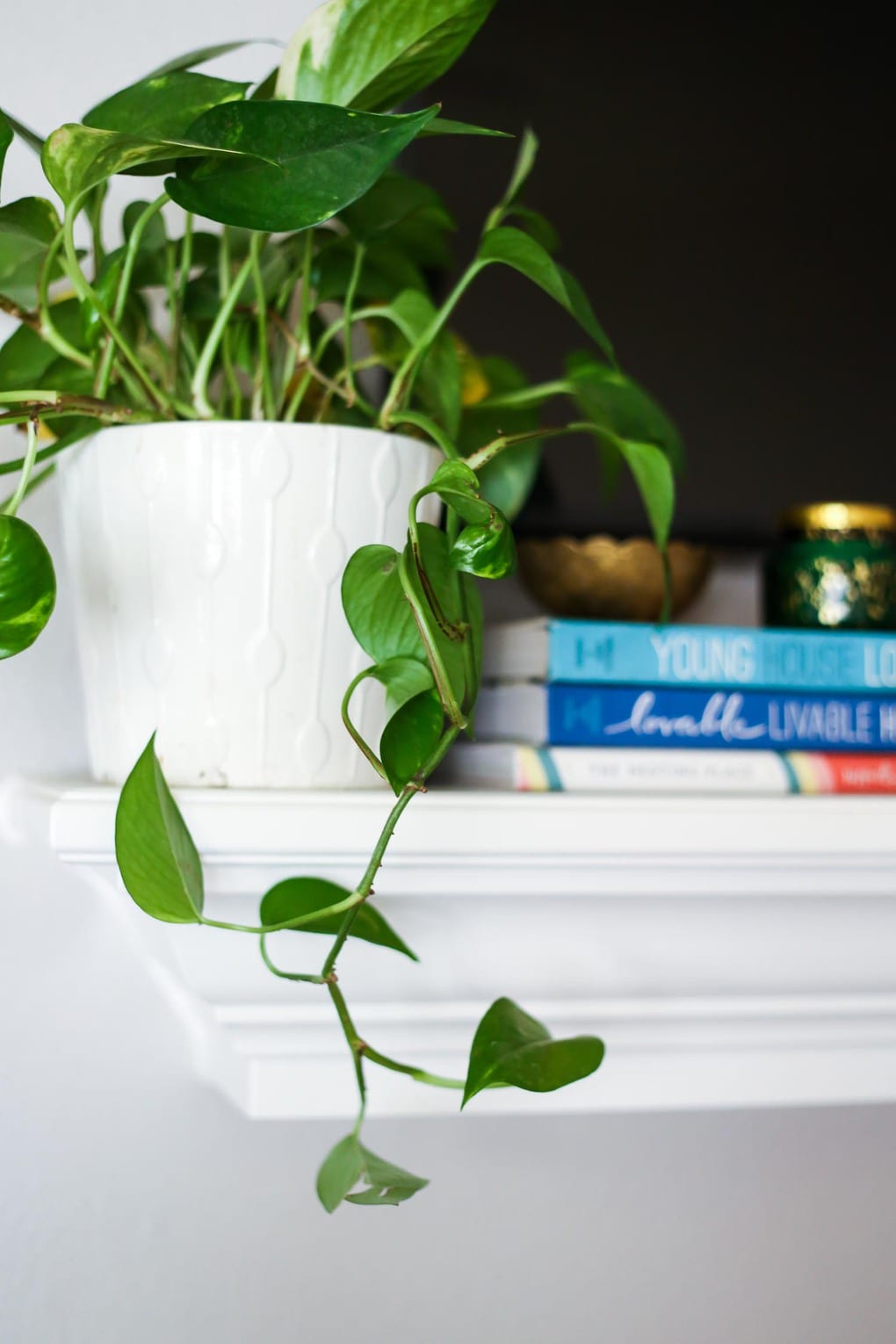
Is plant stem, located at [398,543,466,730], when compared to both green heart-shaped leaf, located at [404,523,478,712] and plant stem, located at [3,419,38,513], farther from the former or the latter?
plant stem, located at [3,419,38,513]

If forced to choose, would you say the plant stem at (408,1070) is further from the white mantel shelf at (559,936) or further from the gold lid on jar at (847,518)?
the gold lid on jar at (847,518)

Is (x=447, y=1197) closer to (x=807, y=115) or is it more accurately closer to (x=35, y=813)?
(x=35, y=813)

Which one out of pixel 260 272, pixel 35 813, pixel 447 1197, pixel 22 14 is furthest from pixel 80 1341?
pixel 22 14

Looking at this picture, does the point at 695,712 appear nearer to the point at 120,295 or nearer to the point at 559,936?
the point at 559,936

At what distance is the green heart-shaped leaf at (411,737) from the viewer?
0.44 metres

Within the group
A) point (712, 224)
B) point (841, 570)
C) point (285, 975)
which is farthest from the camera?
point (712, 224)

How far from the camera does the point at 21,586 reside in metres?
0.42

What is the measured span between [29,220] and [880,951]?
0.56 m

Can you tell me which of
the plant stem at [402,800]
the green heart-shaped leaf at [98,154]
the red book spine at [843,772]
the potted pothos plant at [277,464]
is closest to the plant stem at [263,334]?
the potted pothos plant at [277,464]

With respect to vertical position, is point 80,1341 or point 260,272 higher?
point 260,272

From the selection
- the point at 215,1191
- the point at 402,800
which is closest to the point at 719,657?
the point at 402,800

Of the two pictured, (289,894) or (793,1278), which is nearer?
(289,894)

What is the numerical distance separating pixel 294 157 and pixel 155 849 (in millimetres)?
264

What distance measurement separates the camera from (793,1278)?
0.84 m
